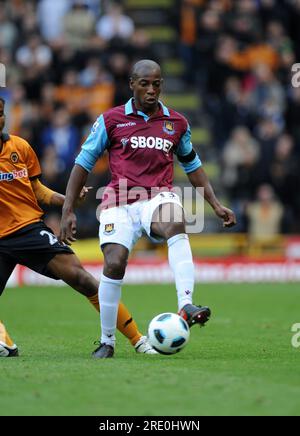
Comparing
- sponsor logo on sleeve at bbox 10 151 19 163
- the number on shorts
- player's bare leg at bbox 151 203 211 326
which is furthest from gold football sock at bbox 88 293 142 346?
sponsor logo on sleeve at bbox 10 151 19 163

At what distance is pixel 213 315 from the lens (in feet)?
48.1

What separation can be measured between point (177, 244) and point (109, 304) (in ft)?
2.59

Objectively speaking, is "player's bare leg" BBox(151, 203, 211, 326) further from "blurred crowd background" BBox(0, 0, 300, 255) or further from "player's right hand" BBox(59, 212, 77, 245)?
"blurred crowd background" BBox(0, 0, 300, 255)

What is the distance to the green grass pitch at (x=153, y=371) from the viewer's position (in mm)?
7133

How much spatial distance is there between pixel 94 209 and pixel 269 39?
21.5ft

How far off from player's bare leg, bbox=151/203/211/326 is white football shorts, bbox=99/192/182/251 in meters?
0.05

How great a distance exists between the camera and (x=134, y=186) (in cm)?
968

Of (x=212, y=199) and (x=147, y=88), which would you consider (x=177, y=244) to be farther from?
(x=147, y=88)

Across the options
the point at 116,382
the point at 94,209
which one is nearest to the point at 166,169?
the point at 116,382

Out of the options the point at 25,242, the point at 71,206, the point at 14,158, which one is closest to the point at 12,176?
the point at 14,158

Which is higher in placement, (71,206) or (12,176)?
(12,176)

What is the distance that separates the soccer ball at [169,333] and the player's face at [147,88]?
74.9 inches

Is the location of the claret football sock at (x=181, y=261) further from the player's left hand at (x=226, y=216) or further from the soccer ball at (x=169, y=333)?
the player's left hand at (x=226, y=216)

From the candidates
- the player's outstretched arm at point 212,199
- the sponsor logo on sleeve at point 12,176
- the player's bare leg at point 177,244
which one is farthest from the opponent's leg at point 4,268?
the player's outstretched arm at point 212,199
